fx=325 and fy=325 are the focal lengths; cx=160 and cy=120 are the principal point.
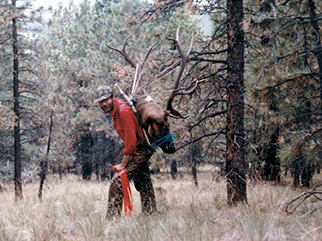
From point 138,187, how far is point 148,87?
3.87m

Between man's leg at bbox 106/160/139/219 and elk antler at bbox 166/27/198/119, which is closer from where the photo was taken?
elk antler at bbox 166/27/198/119

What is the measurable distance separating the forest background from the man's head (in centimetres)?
65

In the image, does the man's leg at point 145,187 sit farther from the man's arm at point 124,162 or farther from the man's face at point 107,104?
the man's face at point 107,104

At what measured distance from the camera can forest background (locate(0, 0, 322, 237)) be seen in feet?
18.4

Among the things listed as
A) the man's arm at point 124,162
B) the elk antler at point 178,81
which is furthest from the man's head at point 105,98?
the elk antler at point 178,81

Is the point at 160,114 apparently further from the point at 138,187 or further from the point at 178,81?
the point at 138,187

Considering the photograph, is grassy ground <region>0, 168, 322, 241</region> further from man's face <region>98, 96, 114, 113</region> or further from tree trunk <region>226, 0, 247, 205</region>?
man's face <region>98, 96, 114, 113</region>

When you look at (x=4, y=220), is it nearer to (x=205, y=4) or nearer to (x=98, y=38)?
(x=205, y=4)

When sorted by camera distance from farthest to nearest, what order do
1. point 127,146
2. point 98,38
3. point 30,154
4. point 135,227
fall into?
point 98,38, point 30,154, point 127,146, point 135,227

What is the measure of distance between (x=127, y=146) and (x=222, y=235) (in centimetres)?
183

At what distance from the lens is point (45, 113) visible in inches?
499

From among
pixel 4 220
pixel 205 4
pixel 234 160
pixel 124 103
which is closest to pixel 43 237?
pixel 4 220

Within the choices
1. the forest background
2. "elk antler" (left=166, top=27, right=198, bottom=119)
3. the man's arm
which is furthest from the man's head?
"elk antler" (left=166, top=27, right=198, bottom=119)

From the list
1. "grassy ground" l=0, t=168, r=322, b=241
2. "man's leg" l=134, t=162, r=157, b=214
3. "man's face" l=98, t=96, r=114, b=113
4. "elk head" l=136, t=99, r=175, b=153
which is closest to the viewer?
"grassy ground" l=0, t=168, r=322, b=241
